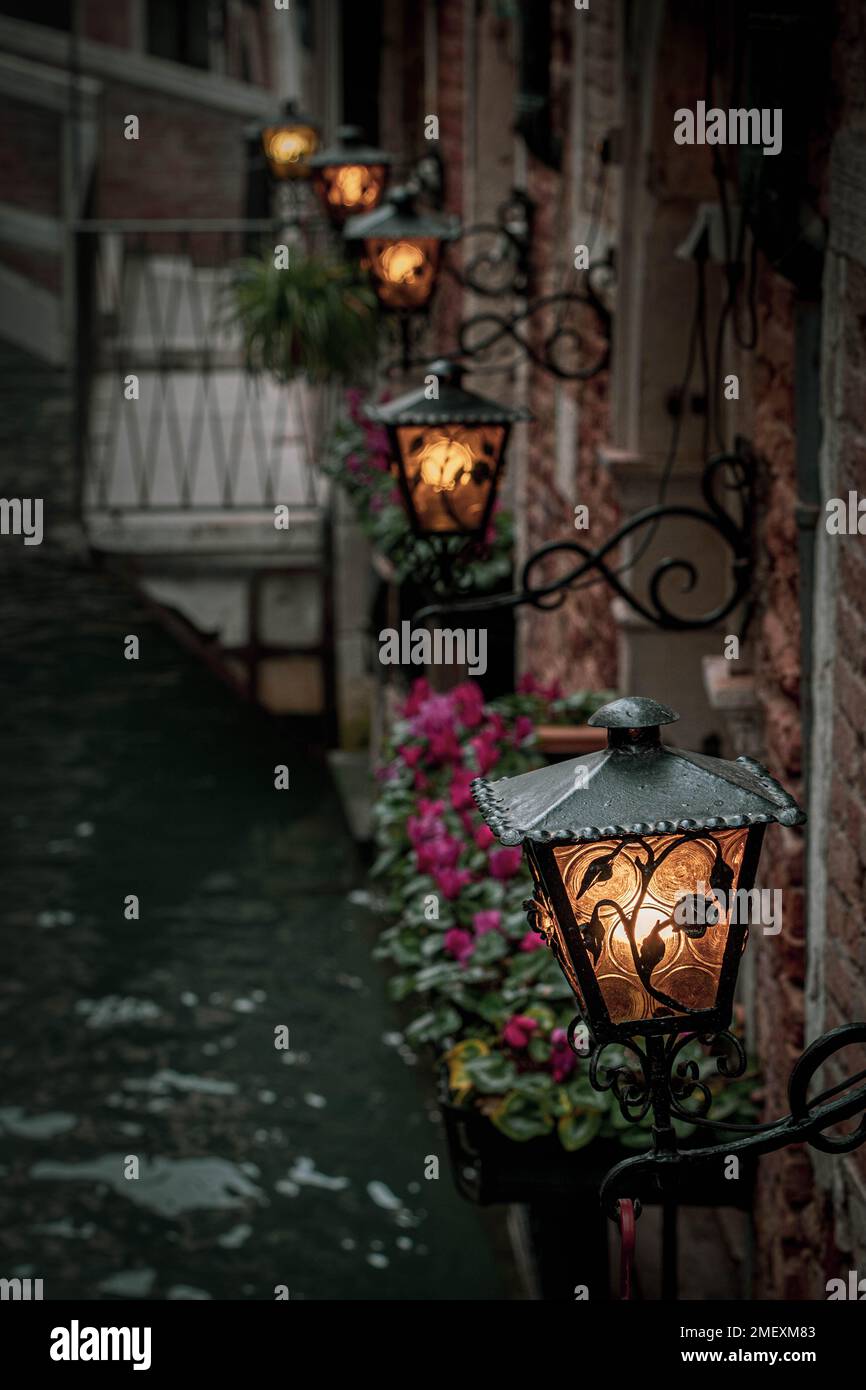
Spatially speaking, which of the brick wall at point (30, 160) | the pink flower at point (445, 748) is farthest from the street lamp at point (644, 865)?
the brick wall at point (30, 160)

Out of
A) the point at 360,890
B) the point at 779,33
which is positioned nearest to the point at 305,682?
the point at 360,890

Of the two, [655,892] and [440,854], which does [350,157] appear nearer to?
[440,854]

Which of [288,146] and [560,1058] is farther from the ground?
[288,146]

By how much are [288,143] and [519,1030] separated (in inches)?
321

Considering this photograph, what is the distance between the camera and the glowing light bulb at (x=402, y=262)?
18.9 feet

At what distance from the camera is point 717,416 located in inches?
181

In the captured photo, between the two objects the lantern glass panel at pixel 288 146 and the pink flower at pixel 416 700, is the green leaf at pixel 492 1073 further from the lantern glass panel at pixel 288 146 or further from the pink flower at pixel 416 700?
the lantern glass panel at pixel 288 146

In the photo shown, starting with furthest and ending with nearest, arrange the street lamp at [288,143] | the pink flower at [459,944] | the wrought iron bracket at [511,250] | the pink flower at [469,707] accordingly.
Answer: the street lamp at [288,143] → the wrought iron bracket at [511,250] → the pink flower at [469,707] → the pink flower at [459,944]

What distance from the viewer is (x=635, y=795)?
199 centimetres

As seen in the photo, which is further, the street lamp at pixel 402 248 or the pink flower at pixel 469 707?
the street lamp at pixel 402 248

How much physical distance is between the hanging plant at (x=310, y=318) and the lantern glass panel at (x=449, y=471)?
564 cm

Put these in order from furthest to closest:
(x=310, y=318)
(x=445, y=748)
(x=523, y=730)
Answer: (x=310, y=318)
(x=445, y=748)
(x=523, y=730)

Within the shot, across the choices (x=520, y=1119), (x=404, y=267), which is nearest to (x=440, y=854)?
(x=520, y=1119)

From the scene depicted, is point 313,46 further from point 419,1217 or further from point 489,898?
point 489,898
